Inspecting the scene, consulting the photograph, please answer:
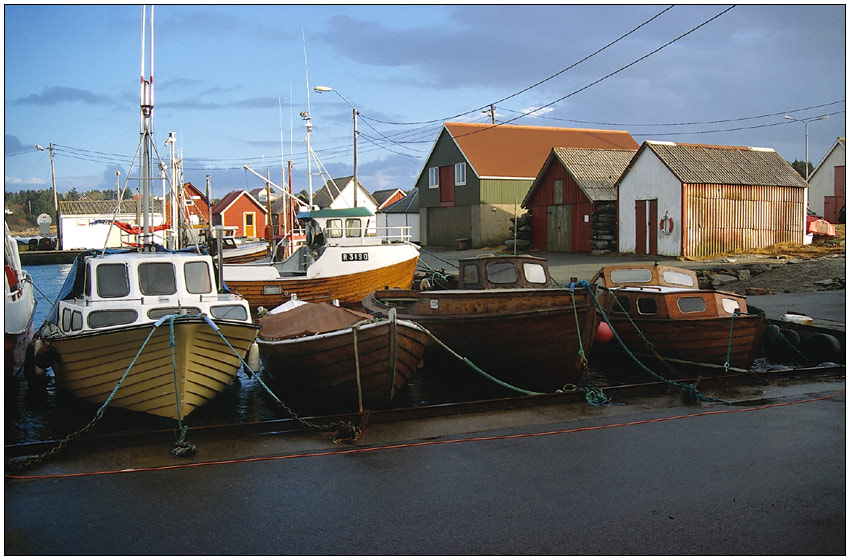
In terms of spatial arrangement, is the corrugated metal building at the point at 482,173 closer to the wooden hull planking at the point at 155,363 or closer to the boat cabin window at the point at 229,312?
the boat cabin window at the point at 229,312

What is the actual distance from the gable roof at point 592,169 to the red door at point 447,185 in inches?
269

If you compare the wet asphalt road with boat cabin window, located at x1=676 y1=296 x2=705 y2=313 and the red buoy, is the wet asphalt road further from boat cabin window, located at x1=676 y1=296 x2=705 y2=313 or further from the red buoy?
the red buoy

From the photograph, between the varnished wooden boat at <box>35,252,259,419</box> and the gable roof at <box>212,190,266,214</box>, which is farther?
the gable roof at <box>212,190,266,214</box>

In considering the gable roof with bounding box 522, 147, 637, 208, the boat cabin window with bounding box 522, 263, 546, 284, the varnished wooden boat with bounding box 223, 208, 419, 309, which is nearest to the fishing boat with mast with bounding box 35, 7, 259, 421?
the boat cabin window with bounding box 522, 263, 546, 284

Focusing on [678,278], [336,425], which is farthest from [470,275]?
[336,425]

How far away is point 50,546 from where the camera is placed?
545 centimetres

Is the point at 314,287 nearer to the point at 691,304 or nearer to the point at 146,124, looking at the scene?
the point at 146,124

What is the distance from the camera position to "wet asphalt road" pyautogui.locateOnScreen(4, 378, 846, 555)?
214 inches

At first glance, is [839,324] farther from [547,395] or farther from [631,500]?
[631,500]

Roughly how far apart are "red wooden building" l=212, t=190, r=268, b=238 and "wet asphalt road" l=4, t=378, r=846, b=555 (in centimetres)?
6641

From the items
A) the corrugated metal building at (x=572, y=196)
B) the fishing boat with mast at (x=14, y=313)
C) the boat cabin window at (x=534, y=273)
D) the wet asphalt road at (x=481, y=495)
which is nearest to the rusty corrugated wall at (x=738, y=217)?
the corrugated metal building at (x=572, y=196)

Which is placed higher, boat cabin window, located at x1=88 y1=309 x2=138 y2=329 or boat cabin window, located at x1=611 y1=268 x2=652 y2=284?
boat cabin window, located at x1=611 y1=268 x2=652 y2=284

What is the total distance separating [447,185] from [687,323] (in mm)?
31767

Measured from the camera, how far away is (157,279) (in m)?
11.2
